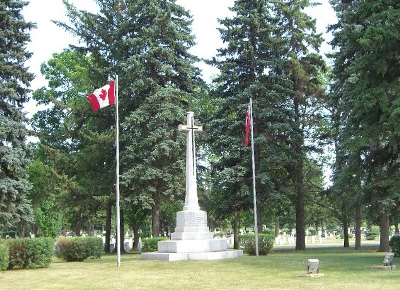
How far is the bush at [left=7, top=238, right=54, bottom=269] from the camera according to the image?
61.4ft

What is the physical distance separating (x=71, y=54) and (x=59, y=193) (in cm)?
1291

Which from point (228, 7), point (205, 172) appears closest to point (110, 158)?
point (205, 172)

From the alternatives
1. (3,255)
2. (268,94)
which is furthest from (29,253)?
(268,94)

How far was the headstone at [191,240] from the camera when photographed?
20.5m

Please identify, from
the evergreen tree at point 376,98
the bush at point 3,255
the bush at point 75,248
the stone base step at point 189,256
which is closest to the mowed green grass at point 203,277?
the bush at point 3,255

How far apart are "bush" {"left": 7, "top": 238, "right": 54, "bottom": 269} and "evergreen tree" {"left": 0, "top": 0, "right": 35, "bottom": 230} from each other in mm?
6923

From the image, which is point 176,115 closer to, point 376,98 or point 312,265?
point 376,98

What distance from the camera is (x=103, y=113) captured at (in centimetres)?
3341

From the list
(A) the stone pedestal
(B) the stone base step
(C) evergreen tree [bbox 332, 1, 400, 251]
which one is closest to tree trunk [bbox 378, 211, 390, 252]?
(C) evergreen tree [bbox 332, 1, 400, 251]

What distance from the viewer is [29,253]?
18906 millimetres

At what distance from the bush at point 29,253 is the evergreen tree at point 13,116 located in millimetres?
6923

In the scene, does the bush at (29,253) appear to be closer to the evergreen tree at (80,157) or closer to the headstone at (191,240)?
the headstone at (191,240)

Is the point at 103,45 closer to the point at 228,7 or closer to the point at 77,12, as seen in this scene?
the point at 77,12

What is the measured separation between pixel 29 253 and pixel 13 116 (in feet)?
34.8
